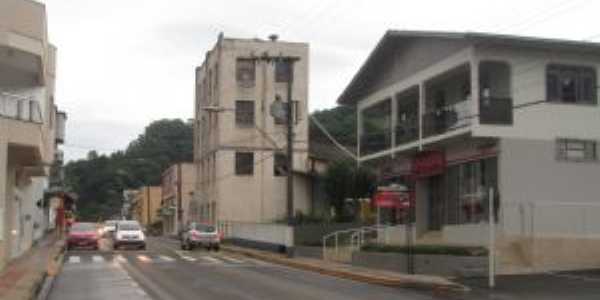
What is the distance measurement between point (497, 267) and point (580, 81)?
9.38 metres

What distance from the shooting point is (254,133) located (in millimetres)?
68875

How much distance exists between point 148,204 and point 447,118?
275 ft

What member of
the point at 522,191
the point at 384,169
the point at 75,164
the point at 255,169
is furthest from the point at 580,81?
the point at 75,164

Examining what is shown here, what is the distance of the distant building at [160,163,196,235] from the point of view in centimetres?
8767

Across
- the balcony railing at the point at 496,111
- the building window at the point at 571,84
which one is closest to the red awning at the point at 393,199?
the balcony railing at the point at 496,111

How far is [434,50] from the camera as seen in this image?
39.2m

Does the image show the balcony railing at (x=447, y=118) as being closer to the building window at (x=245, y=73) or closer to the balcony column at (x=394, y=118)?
the balcony column at (x=394, y=118)

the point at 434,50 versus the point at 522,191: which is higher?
the point at 434,50

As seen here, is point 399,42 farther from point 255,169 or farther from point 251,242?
point 255,169

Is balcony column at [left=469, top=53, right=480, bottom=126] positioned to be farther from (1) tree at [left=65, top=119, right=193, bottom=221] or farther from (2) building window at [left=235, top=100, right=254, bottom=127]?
(1) tree at [left=65, top=119, right=193, bottom=221]

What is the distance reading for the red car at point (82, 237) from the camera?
52509 mm

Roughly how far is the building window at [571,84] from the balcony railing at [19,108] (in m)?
17.1

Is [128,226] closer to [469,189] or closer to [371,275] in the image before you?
[469,189]

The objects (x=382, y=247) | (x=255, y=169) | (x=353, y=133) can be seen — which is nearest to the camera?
(x=382, y=247)
